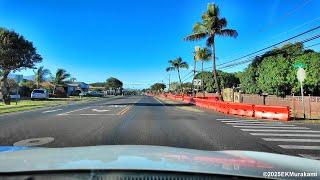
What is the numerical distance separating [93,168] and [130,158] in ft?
2.13

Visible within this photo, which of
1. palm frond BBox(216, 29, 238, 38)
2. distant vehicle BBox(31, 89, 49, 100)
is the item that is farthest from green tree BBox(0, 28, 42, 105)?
palm frond BBox(216, 29, 238, 38)

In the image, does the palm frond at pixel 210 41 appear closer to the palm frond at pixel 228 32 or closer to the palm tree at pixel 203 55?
the palm frond at pixel 228 32

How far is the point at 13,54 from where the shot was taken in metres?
57.8

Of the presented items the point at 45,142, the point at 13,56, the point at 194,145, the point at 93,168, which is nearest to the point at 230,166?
the point at 93,168

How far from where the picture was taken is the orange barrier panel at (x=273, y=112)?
90.3 feet

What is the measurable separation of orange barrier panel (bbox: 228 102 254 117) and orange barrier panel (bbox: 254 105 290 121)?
0.61 meters

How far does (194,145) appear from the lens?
14.1 metres

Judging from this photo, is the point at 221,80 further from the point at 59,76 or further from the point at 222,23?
the point at 222,23

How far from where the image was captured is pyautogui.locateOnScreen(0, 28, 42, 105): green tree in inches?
2244

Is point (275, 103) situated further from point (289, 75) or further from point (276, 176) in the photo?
point (276, 176)

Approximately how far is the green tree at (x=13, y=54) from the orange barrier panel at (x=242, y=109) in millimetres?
29113

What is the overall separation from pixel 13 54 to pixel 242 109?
113ft

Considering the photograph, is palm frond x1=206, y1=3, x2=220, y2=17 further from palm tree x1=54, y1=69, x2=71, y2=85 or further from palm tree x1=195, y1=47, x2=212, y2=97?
palm tree x1=54, y1=69, x2=71, y2=85

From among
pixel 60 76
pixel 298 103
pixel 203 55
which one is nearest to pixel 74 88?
pixel 60 76
